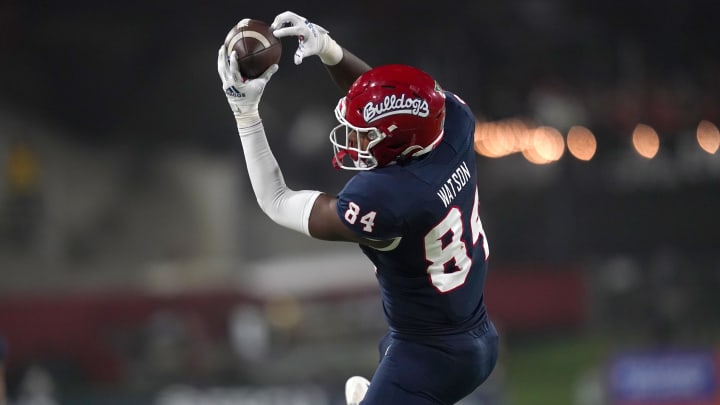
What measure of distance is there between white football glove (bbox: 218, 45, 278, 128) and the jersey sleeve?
14.1 inches

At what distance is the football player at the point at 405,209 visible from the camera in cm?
301

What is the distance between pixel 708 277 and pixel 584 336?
1057mm

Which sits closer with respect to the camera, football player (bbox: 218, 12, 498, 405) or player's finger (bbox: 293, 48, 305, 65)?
football player (bbox: 218, 12, 498, 405)

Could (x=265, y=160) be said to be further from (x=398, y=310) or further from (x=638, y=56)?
(x=638, y=56)

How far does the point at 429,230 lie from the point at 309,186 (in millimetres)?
6507

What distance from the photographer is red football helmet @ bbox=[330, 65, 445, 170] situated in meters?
3.01

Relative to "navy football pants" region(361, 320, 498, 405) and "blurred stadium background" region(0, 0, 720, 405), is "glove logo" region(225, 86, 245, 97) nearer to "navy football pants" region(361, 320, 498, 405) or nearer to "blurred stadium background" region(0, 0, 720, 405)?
"navy football pants" region(361, 320, 498, 405)

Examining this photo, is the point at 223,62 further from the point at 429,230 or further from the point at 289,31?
the point at 429,230

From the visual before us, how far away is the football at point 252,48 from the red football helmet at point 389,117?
0.76 ft

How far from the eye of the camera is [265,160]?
315 cm

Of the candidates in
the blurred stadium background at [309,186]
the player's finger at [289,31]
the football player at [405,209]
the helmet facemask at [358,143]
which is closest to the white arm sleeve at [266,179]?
the football player at [405,209]

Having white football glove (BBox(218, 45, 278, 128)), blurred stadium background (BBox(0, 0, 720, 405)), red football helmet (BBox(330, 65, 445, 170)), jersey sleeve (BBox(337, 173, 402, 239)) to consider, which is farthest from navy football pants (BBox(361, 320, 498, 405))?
blurred stadium background (BBox(0, 0, 720, 405))

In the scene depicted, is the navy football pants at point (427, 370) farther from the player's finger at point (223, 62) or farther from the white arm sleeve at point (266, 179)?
the player's finger at point (223, 62)

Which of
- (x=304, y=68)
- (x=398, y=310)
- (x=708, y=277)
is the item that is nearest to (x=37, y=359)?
(x=304, y=68)
